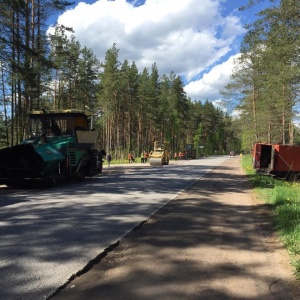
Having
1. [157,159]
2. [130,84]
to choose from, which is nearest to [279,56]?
[157,159]

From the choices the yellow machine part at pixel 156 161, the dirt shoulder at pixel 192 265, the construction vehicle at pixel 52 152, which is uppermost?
the construction vehicle at pixel 52 152

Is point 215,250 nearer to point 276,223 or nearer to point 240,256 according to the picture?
point 240,256

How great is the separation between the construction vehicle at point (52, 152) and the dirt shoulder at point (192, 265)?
7107 millimetres

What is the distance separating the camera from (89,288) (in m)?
4.27

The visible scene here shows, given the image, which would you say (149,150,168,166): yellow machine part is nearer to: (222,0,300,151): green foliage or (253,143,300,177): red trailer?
(222,0,300,151): green foliage

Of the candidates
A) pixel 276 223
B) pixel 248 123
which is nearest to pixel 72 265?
pixel 276 223

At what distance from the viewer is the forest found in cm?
1647

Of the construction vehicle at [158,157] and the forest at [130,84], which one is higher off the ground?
the forest at [130,84]

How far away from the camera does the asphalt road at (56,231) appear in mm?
4480

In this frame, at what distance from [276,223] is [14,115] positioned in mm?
25401

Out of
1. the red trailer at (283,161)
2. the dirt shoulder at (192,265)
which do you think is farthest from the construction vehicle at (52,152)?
the red trailer at (283,161)

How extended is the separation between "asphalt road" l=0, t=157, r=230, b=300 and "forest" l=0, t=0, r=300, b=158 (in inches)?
324

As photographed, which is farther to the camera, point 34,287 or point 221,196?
point 221,196

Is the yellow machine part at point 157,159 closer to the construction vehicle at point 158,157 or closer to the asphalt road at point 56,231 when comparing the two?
the construction vehicle at point 158,157
